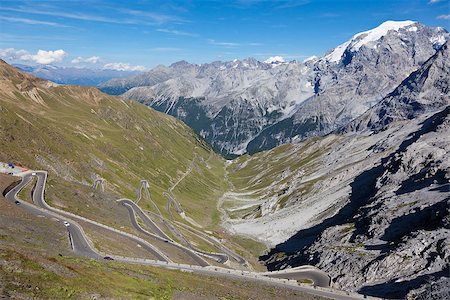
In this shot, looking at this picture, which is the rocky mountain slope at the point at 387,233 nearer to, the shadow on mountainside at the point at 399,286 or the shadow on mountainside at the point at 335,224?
the shadow on mountainside at the point at 399,286

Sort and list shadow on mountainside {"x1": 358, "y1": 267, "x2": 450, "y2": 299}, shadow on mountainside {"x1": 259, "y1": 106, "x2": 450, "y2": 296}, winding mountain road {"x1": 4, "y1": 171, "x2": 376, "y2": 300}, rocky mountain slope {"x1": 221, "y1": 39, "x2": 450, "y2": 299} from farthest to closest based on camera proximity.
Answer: shadow on mountainside {"x1": 259, "y1": 106, "x2": 450, "y2": 296}, rocky mountain slope {"x1": 221, "y1": 39, "x2": 450, "y2": 299}, shadow on mountainside {"x1": 358, "y1": 267, "x2": 450, "y2": 299}, winding mountain road {"x1": 4, "y1": 171, "x2": 376, "y2": 300}

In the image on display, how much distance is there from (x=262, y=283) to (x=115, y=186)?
400 ft

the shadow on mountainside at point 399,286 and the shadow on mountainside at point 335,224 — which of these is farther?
the shadow on mountainside at point 335,224

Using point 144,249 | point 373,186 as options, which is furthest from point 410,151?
point 144,249

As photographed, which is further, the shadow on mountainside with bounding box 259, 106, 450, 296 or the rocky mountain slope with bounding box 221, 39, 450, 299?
the shadow on mountainside with bounding box 259, 106, 450, 296

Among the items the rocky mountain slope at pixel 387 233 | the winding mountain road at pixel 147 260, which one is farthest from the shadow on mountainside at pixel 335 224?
the winding mountain road at pixel 147 260

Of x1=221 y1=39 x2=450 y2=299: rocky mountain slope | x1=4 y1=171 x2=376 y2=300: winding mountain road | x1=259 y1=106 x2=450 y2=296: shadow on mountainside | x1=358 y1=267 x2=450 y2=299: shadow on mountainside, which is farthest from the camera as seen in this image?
x1=259 y1=106 x2=450 y2=296: shadow on mountainside

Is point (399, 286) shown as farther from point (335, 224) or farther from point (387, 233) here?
point (335, 224)

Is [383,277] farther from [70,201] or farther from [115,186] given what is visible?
[115,186]

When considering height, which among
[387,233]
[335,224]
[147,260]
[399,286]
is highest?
[147,260]

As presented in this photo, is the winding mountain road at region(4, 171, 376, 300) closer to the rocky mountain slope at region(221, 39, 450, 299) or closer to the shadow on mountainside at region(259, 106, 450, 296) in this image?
the rocky mountain slope at region(221, 39, 450, 299)

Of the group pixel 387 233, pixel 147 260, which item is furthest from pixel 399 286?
pixel 147 260

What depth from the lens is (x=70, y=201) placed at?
118688mm

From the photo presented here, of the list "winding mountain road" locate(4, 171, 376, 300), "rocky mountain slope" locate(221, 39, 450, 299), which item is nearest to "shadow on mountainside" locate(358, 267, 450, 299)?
"rocky mountain slope" locate(221, 39, 450, 299)
